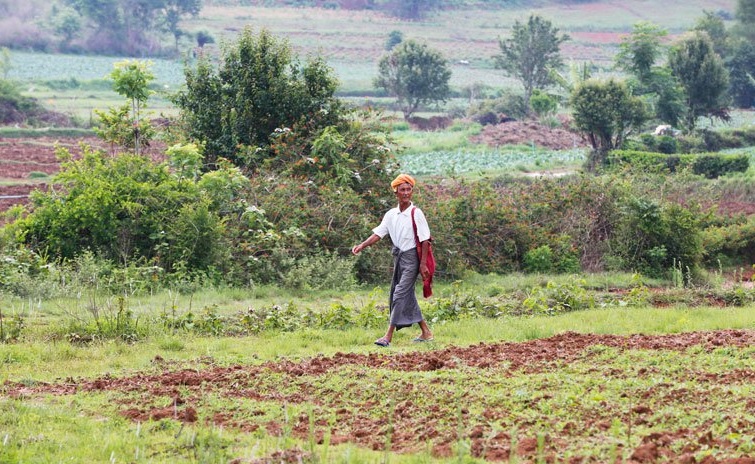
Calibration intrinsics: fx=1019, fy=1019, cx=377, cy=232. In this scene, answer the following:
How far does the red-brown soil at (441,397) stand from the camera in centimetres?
673

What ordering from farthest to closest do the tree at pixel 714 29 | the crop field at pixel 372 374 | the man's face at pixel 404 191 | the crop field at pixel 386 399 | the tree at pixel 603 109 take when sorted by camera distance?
the tree at pixel 714 29
the tree at pixel 603 109
the man's face at pixel 404 191
the crop field at pixel 372 374
the crop field at pixel 386 399

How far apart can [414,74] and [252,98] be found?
47.0m

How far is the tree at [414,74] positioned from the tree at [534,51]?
6363 millimetres

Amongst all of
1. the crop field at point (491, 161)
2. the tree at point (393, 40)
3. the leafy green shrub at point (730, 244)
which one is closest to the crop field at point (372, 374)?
the leafy green shrub at point (730, 244)

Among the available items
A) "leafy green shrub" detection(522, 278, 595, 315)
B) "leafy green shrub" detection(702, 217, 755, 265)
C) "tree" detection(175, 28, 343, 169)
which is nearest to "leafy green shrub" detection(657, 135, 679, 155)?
"leafy green shrub" detection(702, 217, 755, 265)

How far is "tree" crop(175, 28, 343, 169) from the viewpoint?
67.2 feet

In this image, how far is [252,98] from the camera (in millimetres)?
20828

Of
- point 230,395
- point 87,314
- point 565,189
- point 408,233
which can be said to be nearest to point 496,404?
point 230,395

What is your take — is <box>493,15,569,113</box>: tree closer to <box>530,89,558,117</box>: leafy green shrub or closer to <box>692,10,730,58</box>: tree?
<box>530,89,558,117</box>: leafy green shrub

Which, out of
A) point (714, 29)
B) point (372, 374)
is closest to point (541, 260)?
point (372, 374)

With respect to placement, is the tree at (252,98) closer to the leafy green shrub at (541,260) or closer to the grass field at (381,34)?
the leafy green shrub at (541,260)

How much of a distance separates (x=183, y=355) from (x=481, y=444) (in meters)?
4.72

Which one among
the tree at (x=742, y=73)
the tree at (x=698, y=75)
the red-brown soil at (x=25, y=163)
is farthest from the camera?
the tree at (x=742, y=73)

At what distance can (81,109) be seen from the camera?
195 feet
